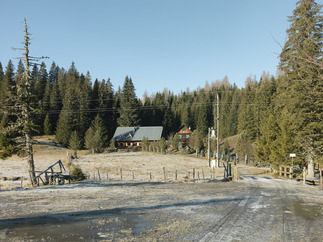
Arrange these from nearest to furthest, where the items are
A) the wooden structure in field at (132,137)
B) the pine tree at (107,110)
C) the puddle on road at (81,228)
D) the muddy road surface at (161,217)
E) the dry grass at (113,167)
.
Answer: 1. the puddle on road at (81,228)
2. the muddy road surface at (161,217)
3. the dry grass at (113,167)
4. the wooden structure in field at (132,137)
5. the pine tree at (107,110)

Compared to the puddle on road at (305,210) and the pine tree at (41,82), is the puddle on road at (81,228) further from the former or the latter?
the pine tree at (41,82)

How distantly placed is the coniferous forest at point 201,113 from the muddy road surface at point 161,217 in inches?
189

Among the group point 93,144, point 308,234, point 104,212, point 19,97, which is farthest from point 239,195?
point 93,144

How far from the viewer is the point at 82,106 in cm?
7038

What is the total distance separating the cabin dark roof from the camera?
68.4 meters

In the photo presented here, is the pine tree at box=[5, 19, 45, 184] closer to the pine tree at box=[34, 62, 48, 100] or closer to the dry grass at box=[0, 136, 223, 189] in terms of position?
the dry grass at box=[0, 136, 223, 189]

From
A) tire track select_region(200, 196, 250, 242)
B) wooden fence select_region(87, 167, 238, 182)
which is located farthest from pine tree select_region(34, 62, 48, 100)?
tire track select_region(200, 196, 250, 242)

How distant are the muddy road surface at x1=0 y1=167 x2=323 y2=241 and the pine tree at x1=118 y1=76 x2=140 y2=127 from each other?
65.0 meters

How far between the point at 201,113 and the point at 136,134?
30346 mm

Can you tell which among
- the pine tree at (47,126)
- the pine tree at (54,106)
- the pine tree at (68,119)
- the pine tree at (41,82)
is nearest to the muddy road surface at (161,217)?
the pine tree at (68,119)

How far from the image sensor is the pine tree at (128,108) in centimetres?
7875

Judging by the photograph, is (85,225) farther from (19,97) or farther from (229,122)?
(229,122)

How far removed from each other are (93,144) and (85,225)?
1951 inches

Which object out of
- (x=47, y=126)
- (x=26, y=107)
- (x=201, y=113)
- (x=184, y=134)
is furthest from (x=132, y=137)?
(x=26, y=107)
